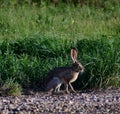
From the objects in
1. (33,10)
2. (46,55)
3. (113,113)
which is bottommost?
(113,113)

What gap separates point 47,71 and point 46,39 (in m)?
1.37

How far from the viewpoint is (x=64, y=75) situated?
33.7 feet

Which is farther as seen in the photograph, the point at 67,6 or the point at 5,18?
the point at 67,6

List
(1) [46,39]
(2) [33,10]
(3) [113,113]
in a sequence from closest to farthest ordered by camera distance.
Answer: (3) [113,113] < (1) [46,39] < (2) [33,10]

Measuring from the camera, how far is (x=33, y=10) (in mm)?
17047

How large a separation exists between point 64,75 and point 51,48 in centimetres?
177

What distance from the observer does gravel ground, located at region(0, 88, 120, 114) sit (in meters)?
8.73

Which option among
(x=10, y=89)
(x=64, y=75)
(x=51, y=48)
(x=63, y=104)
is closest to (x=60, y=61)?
(x=51, y=48)

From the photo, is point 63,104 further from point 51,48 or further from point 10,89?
point 51,48

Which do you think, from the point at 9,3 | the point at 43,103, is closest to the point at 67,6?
the point at 9,3

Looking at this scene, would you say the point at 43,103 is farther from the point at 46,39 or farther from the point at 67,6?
the point at 67,6

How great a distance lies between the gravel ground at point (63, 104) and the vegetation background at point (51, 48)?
0.58 metres

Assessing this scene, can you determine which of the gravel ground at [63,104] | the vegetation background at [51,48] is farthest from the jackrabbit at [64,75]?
the vegetation background at [51,48]

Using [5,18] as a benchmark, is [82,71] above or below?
below
